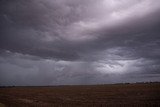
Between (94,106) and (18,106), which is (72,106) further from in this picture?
(18,106)

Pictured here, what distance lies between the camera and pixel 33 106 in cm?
3934

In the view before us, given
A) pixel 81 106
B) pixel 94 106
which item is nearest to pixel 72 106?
pixel 81 106

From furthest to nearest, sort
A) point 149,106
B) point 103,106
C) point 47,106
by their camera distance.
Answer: point 47,106
point 103,106
point 149,106

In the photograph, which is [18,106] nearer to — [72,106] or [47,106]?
[47,106]

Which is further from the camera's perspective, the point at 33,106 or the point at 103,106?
the point at 33,106

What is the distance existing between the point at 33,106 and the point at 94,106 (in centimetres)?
1173

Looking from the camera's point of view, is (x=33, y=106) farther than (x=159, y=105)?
Yes

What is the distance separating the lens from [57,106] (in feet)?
126

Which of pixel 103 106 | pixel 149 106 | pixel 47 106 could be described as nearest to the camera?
pixel 149 106

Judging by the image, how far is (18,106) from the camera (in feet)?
130

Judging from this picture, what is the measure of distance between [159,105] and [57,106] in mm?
17859

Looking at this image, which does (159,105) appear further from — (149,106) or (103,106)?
(103,106)

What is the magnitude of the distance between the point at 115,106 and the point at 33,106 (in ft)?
50.7

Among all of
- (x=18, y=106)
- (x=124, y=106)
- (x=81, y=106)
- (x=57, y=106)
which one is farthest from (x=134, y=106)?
(x=18, y=106)
